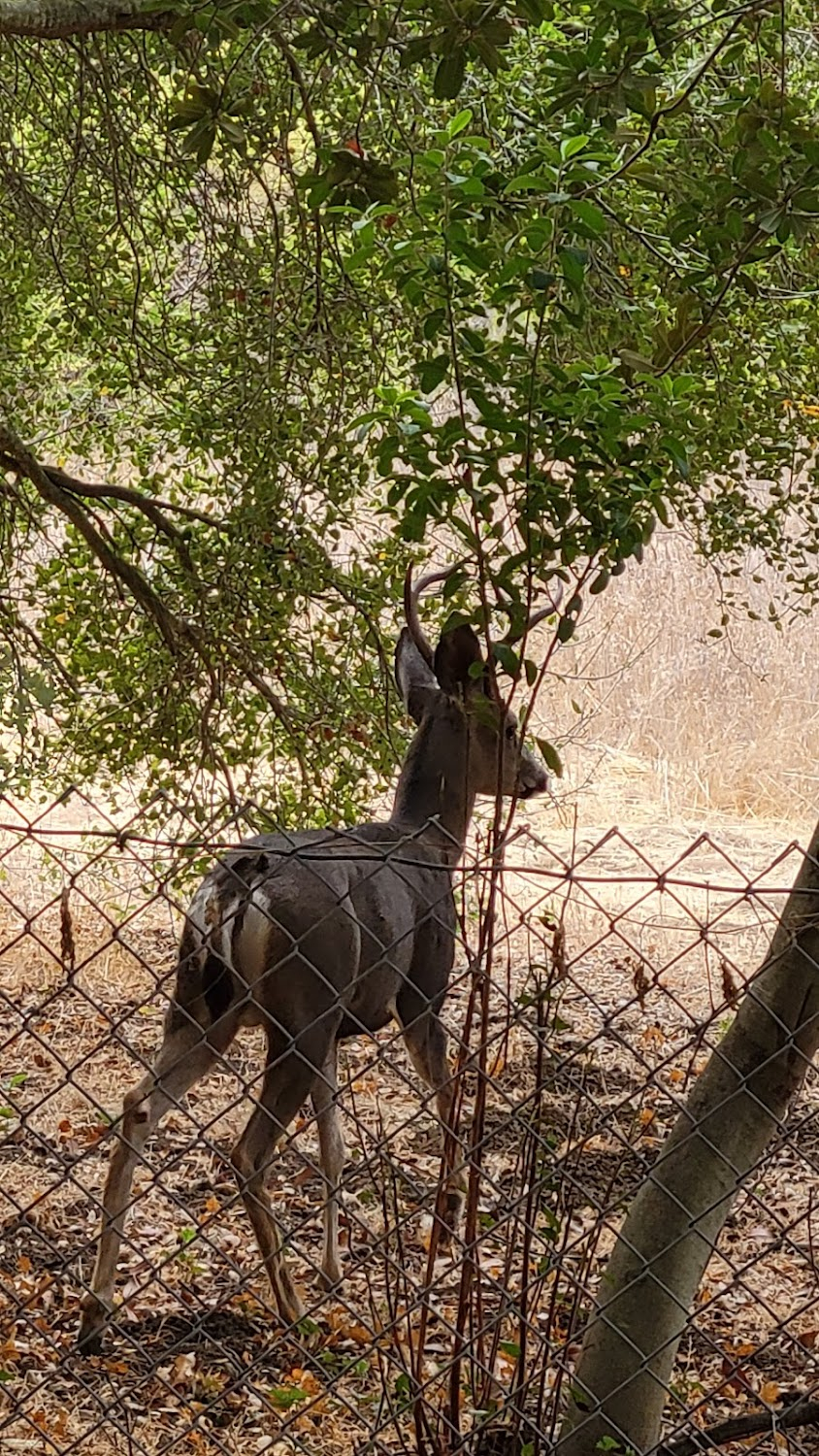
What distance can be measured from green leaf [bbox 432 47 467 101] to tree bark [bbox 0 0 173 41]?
6.10ft

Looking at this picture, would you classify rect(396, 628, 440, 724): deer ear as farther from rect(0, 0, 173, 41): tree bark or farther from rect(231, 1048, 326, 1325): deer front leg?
rect(0, 0, 173, 41): tree bark

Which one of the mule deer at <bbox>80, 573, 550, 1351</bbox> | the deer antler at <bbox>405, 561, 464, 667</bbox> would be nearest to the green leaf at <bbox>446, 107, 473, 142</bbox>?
the deer antler at <bbox>405, 561, 464, 667</bbox>

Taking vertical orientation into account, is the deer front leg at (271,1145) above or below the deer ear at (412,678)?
below

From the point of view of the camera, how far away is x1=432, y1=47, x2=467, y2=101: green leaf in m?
2.71

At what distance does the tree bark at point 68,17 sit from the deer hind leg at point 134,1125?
2.56 metres

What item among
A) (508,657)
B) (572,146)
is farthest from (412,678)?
(572,146)

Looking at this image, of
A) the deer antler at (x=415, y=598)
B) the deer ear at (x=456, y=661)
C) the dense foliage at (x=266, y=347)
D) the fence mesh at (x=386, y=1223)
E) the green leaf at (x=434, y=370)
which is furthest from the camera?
the deer ear at (x=456, y=661)

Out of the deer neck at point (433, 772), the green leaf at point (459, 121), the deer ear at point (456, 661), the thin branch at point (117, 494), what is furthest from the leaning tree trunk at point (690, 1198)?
the thin branch at point (117, 494)

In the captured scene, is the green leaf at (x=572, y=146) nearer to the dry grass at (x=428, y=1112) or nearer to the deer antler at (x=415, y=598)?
the deer antler at (x=415, y=598)

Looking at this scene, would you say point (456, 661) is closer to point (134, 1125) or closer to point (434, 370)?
point (134, 1125)

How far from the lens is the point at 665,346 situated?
3203mm

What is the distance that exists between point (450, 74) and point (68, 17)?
6.75 feet

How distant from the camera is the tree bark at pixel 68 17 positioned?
4312 mm

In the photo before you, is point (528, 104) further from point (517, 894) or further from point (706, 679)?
point (706, 679)
